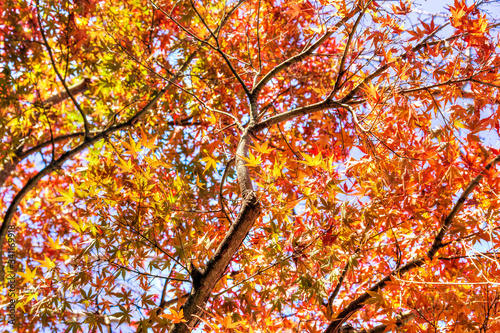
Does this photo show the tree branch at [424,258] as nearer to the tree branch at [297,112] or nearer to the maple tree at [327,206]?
the maple tree at [327,206]

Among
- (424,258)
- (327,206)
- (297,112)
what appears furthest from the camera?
(424,258)

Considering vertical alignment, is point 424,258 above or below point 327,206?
above

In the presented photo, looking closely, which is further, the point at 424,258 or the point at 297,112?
the point at 424,258

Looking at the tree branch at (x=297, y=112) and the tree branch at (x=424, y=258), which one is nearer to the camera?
the tree branch at (x=297, y=112)

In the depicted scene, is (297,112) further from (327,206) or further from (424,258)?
(424,258)

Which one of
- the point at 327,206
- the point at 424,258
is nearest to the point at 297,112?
the point at 327,206

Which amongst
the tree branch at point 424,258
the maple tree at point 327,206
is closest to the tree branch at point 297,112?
the maple tree at point 327,206

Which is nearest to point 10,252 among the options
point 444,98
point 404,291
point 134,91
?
point 134,91

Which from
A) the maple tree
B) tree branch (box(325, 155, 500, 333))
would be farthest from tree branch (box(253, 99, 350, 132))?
tree branch (box(325, 155, 500, 333))

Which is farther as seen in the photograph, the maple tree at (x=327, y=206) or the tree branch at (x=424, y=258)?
the tree branch at (x=424, y=258)

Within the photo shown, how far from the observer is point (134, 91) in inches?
165

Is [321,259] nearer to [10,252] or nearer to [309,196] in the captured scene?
[309,196]

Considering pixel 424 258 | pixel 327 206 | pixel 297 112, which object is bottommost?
pixel 327 206

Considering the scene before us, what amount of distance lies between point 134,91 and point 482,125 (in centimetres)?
377
